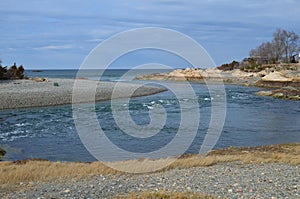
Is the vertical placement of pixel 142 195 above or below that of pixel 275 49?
below

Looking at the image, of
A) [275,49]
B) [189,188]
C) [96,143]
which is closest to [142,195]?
[189,188]

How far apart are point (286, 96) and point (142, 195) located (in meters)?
40.5

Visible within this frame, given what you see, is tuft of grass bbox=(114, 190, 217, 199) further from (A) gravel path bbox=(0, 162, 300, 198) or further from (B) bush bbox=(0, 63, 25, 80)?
(B) bush bbox=(0, 63, 25, 80)

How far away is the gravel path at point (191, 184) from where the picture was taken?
743 cm

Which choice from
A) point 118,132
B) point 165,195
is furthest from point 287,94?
point 165,195

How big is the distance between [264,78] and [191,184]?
64177 mm

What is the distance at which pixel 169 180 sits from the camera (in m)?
8.59

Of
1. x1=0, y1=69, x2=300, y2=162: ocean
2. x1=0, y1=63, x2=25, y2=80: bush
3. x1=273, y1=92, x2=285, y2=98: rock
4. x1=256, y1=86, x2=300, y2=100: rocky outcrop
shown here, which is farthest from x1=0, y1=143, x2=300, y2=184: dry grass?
x1=0, y1=63, x2=25, y2=80: bush

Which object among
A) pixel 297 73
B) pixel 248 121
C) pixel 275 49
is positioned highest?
pixel 275 49

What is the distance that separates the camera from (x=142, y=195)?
7043 millimetres

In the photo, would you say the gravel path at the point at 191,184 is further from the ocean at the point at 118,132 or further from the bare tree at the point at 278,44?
the bare tree at the point at 278,44

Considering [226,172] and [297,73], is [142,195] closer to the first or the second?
[226,172]

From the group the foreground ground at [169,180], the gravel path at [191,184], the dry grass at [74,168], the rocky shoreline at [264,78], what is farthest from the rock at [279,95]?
the gravel path at [191,184]

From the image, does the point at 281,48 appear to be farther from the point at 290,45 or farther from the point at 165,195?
the point at 165,195
